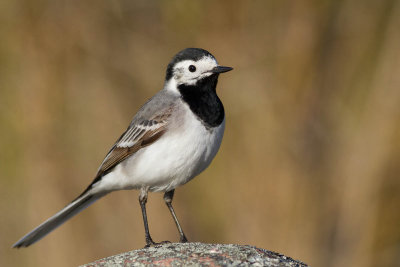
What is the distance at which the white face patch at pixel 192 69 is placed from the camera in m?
5.78

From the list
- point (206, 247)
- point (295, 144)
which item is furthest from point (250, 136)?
point (206, 247)

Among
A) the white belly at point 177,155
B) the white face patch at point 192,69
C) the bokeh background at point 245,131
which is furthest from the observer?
the bokeh background at point 245,131

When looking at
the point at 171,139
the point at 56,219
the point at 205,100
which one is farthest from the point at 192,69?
the point at 56,219

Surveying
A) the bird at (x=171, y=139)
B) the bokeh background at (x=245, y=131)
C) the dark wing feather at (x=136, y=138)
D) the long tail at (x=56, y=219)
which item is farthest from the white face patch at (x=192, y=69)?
the bokeh background at (x=245, y=131)

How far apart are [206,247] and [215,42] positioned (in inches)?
169

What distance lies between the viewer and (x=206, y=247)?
4449 millimetres

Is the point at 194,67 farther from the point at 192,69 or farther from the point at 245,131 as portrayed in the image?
the point at 245,131

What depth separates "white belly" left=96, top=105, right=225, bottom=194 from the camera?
5379 mm

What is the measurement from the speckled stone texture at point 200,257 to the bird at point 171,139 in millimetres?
1094

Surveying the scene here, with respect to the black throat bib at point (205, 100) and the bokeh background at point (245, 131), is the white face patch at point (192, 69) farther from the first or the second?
the bokeh background at point (245, 131)

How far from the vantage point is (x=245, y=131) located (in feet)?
26.8

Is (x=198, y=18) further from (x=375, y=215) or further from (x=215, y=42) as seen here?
(x=375, y=215)

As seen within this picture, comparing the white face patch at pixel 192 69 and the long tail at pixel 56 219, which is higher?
the white face patch at pixel 192 69

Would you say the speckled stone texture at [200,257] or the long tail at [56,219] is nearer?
the speckled stone texture at [200,257]
